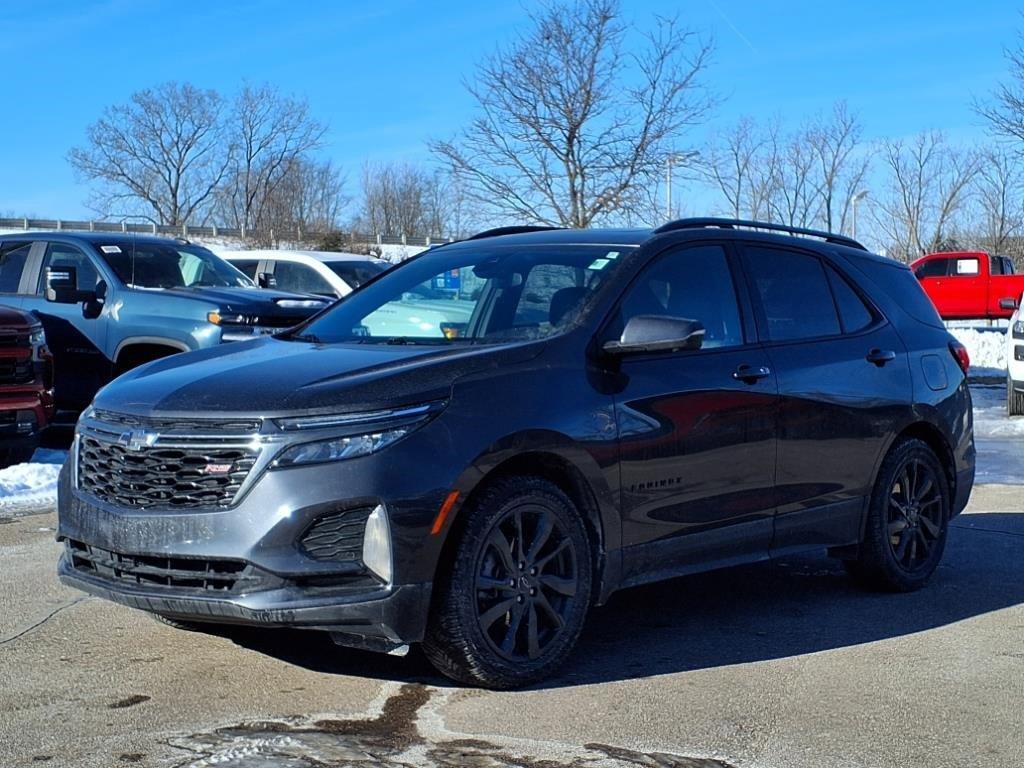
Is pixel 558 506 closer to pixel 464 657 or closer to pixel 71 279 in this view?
pixel 464 657

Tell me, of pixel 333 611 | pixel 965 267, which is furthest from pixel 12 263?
pixel 965 267

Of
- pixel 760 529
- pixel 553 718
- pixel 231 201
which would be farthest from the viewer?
pixel 231 201

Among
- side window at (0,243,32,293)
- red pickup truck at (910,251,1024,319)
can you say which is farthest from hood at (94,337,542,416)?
red pickup truck at (910,251,1024,319)

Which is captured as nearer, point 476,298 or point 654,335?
point 654,335

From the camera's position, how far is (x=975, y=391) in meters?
18.6

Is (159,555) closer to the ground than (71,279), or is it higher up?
A: closer to the ground

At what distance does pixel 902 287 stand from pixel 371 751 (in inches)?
165

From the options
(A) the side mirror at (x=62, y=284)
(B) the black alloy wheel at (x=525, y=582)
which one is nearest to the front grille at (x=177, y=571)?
(B) the black alloy wheel at (x=525, y=582)

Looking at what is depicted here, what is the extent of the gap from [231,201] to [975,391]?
53977mm

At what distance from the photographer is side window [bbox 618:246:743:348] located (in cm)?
562

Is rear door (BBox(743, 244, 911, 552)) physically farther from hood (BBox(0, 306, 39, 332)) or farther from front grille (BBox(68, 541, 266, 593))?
hood (BBox(0, 306, 39, 332))

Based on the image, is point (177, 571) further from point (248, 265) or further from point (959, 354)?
point (248, 265)

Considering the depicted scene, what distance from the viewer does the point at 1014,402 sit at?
1557 centimetres

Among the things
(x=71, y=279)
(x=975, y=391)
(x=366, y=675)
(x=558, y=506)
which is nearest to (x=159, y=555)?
(x=366, y=675)
